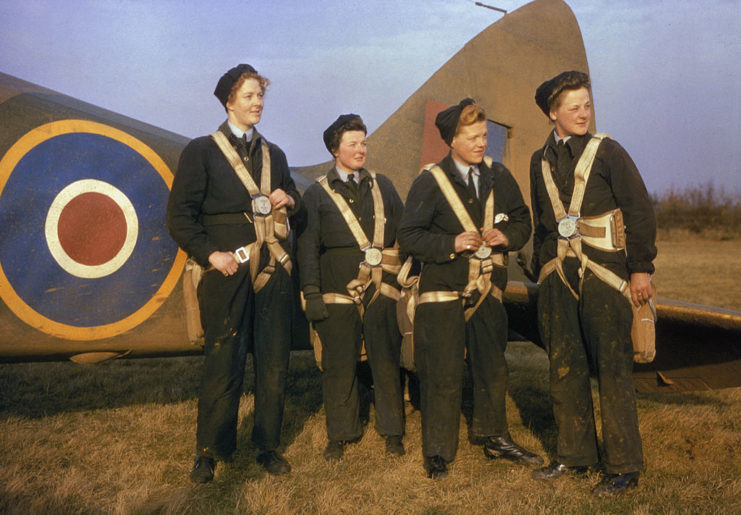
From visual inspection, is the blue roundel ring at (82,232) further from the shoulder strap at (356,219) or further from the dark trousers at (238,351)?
the shoulder strap at (356,219)

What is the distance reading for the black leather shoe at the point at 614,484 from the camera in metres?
2.96

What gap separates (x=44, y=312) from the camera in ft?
10.9

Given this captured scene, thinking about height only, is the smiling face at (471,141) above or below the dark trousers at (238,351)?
above

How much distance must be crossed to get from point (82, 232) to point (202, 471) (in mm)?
1568

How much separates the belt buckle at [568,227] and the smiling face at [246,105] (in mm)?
1799

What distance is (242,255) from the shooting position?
3162 millimetres

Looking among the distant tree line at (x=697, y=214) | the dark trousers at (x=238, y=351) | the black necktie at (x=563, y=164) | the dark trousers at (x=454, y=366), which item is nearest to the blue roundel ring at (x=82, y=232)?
the dark trousers at (x=238, y=351)

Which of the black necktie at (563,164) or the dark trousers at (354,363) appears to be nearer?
the black necktie at (563,164)

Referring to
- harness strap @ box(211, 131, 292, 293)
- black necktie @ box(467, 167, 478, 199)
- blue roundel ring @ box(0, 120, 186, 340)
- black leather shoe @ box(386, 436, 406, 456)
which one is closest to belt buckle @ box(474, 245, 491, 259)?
black necktie @ box(467, 167, 478, 199)

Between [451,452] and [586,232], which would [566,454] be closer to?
[451,452]

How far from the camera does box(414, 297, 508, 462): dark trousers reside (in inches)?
127

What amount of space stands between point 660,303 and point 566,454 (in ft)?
3.68

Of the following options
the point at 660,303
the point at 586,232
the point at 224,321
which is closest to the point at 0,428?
the point at 224,321

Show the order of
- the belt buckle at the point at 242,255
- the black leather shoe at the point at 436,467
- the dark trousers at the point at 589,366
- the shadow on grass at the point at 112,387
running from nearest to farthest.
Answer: the dark trousers at the point at 589,366 → the belt buckle at the point at 242,255 → the black leather shoe at the point at 436,467 → the shadow on grass at the point at 112,387
